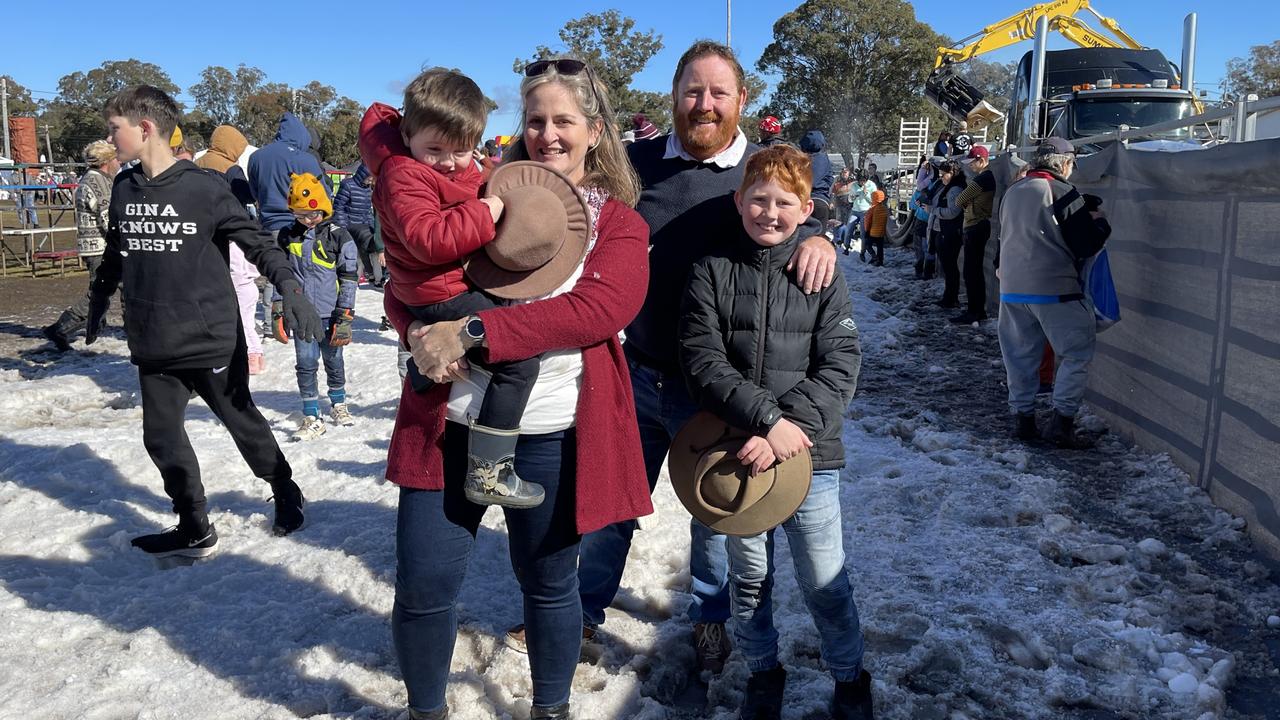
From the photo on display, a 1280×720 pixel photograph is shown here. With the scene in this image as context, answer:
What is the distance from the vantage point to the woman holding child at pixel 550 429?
7.43 ft

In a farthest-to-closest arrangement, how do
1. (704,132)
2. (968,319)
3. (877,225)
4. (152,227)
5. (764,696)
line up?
(877,225) < (968,319) < (152,227) < (704,132) < (764,696)

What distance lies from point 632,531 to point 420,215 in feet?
4.86

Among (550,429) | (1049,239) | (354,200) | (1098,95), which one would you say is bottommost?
(550,429)

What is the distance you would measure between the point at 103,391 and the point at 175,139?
427 centimetres

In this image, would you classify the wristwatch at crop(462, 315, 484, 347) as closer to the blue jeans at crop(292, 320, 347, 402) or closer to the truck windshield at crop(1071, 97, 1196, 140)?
the blue jeans at crop(292, 320, 347, 402)

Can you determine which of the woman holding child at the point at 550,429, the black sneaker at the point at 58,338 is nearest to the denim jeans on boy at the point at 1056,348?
the woman holding child at the point at 550,429

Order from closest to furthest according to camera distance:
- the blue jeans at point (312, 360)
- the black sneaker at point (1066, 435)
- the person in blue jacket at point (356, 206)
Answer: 1. the black sneaker at point (1066, 435)
2. the blue jeans at point (312, 360)
3. the person in blue jacket at point (356, 206)

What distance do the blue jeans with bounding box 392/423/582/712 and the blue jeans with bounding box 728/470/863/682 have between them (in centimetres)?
57

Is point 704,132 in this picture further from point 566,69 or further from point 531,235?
point 531,235

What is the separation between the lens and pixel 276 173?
759cm

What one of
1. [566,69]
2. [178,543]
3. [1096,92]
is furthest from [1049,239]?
[1096,92]

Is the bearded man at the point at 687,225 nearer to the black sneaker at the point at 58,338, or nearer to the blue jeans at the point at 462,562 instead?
the blue jeans at the point at 462,562

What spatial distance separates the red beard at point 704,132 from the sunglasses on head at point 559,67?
601 mm

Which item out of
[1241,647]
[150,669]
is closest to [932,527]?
[1241,647]
